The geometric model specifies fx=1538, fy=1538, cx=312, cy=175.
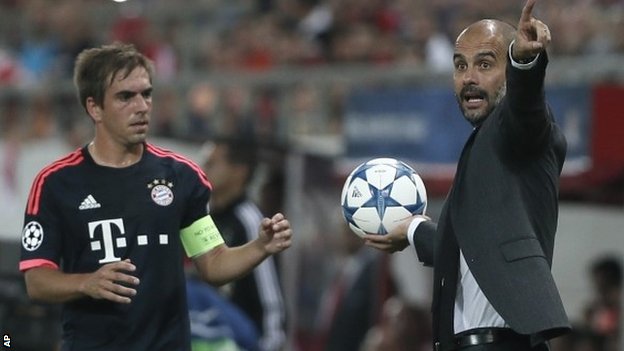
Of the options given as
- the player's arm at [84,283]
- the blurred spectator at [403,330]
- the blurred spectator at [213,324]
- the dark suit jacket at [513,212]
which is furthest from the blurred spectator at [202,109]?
the dark suit jacket at [513,212]

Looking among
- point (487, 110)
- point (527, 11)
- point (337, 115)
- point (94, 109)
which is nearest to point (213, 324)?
point (94, 109)

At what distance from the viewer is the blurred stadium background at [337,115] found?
34.7ft

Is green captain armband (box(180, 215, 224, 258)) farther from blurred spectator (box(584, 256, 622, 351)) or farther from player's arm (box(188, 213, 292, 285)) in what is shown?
blurred spectator (box(584, 256, 622, 351))

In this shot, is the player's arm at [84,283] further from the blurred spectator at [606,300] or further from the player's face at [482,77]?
the blurred spectator at [606,300]

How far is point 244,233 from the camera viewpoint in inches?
401

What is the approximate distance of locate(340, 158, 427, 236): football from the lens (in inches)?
261

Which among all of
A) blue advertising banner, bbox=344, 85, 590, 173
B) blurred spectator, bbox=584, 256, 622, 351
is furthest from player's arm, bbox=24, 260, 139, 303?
blurred spectator, bbox=584, 256, 622, 351

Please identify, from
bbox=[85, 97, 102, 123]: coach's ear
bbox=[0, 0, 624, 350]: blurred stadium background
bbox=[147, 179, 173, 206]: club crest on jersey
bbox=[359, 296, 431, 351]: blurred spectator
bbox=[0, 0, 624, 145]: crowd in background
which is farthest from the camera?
bbox=[0, 0, 624, 145]: crowd in background

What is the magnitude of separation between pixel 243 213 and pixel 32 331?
6.43ft

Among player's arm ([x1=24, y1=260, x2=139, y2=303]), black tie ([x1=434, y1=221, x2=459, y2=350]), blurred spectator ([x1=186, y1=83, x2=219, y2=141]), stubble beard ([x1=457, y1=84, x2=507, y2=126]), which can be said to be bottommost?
black tie ([x1=434, y1=221, x2=459, y2=350])

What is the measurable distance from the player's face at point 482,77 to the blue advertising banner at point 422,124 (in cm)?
447

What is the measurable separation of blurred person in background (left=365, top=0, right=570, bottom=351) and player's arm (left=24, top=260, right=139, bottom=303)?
49.0 inches

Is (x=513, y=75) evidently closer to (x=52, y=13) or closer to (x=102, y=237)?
(x=102, y=237)

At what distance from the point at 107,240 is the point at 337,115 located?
615 cm
